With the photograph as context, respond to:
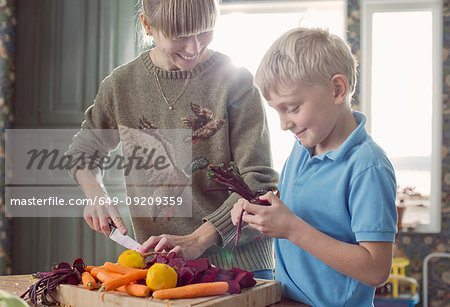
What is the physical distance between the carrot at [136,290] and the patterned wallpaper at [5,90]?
296 centimetres

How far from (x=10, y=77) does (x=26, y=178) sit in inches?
30.2

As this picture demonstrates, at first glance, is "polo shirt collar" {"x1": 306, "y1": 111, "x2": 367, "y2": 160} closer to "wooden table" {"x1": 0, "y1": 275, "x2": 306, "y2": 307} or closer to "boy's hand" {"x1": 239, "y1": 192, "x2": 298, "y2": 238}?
"boy's hand" {"x1": 239, "y1": 192, "x2": 298, "y2": 238}

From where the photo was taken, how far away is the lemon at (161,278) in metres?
0.97

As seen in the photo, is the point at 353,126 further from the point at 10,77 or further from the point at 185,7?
the point at 10,77

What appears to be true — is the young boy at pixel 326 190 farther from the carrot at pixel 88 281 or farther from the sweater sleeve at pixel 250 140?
the carrot at pixel 88 281

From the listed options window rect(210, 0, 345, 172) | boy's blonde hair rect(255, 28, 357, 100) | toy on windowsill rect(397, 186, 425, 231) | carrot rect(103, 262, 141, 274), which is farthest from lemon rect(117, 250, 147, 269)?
toy on windowsill rect(397, 186, 425, 231)

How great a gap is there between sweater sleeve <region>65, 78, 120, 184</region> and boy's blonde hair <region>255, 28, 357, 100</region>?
24.4 inches

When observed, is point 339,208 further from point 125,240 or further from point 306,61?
point 125,240

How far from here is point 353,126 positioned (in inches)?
43.9

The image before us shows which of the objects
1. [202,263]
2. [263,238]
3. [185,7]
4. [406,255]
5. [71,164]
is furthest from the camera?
[406,255]

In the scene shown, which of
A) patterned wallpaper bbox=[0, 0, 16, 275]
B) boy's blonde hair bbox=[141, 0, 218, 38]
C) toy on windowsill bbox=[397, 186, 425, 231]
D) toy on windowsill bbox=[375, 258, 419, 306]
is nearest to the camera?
boy's blonde hair bbox=[141, 0, 218, 38]

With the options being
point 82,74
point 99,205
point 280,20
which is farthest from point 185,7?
point 280,20

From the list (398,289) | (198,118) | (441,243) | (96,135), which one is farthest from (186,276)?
(441,243)

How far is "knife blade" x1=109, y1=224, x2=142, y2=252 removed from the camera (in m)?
1.37
